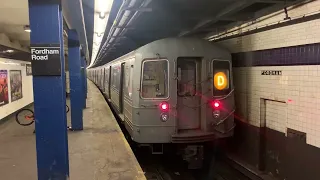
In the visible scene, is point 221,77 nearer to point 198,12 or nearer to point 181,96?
point 181,96

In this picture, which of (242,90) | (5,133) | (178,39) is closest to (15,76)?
(5,133)

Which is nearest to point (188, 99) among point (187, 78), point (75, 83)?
point (187, 78)

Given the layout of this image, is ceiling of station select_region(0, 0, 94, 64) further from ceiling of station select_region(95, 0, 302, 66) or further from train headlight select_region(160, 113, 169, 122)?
train headlight select_region(160, 113, 169, 122)

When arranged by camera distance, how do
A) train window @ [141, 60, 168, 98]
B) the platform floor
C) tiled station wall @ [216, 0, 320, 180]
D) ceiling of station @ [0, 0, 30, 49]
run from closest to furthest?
tiled station wall @ [216, 0, 320, 180], the platform floor, ceiling of station @ [0, 0, 30, 49], train window @ [141, 60, 168, 98]

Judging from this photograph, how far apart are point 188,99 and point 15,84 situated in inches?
329

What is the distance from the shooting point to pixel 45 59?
3945 mm

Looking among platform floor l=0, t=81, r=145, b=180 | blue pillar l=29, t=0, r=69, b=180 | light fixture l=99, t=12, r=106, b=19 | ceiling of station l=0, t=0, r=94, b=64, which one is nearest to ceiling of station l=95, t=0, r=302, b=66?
light fixture l=99, t=12, r=106, b=19

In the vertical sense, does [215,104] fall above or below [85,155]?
above

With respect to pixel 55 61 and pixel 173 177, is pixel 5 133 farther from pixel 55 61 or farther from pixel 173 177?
pixel 55 61

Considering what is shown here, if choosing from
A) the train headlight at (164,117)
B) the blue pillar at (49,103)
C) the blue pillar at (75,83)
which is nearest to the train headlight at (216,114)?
the train headlight at (164,117)

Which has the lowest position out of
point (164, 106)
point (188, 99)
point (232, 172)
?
point (232, 172)

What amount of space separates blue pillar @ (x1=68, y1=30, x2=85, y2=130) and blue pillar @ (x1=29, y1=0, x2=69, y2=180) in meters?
4.95

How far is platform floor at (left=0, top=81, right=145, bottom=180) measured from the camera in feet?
17.8

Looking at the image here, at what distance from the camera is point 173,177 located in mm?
7145
